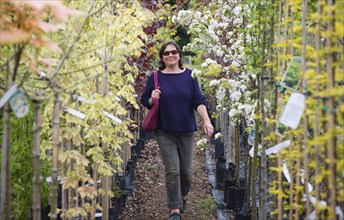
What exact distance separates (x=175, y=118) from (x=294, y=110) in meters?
2.32

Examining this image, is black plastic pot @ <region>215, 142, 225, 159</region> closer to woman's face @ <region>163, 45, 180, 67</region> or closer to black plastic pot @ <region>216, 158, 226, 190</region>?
black plastic pot @ <region>216, 158, 226, 190</region>

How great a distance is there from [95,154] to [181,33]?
44.8 feet

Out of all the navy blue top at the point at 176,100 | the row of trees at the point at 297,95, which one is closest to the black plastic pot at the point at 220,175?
the row of trees at the point at 297,95

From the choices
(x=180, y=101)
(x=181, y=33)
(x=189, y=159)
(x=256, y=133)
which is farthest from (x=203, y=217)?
(x=181, y=33)

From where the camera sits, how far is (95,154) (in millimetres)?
3895

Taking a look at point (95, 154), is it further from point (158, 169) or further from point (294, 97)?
point (158, 169)

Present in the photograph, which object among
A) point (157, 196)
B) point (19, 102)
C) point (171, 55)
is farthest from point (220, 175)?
point (19, 102)

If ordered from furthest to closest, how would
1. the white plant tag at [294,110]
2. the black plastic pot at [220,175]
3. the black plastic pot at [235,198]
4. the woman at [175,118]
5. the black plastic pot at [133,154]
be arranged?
the black plastic pot at [133,154], the black plastic pot at [220,175], the black plastic pot at [235,198], the woman at [175,118], the white plant tag at [294,110]

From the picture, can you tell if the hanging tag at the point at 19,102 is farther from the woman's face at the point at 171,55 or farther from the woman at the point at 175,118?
the woman's face at the point at 171,55

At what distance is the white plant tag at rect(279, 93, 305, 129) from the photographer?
8.84ft

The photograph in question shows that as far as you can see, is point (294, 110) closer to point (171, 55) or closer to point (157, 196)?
point (171, 55)

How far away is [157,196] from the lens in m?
7.20

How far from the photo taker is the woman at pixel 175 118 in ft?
16.2

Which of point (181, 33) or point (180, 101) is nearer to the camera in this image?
point (180, 101)
